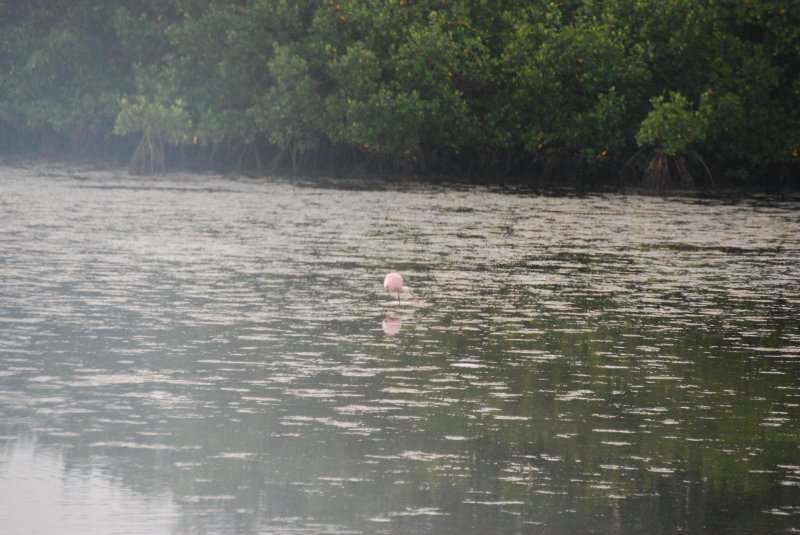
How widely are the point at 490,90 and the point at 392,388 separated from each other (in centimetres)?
3336

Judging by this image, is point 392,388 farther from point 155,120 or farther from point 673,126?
point 155,120

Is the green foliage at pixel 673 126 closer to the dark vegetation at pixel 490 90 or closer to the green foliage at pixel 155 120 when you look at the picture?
the dark vegetation at pixel 490 90

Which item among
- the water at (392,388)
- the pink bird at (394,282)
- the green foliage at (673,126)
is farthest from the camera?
the green foliage at (673,126)

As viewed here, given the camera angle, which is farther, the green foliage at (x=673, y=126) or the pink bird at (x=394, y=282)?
the green foliage at (x=673, y=126)

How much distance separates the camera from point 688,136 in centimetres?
3603

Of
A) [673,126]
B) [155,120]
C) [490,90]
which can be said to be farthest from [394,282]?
[155,120]

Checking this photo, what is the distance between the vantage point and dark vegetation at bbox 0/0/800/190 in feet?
124

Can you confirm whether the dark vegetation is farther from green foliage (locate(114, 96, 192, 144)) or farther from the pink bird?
the pink bird

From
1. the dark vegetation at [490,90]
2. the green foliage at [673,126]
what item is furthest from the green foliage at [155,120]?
the green foliage at [673,126]

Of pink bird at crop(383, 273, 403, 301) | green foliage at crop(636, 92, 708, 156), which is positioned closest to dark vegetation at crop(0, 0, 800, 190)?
green foliage at crop(636, 92, 708, 156)

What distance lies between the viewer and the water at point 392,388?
6.22 m

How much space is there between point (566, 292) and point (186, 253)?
16.5 feet

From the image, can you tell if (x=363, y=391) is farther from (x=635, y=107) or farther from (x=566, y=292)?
(x=635, y=107)

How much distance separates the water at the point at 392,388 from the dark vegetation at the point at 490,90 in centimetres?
1975
